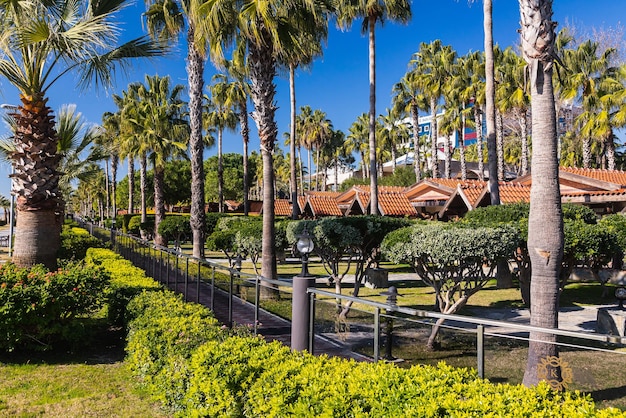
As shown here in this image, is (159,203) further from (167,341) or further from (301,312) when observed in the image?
(301,312)

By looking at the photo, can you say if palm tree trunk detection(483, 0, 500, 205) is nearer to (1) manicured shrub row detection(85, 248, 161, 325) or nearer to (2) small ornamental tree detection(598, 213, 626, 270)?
(2) small ornamental tree detection(598, 213, 626, 270)

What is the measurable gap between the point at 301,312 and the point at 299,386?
168 centimetres

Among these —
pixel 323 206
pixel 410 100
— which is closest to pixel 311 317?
pixel 323 206

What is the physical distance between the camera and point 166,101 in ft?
97.1

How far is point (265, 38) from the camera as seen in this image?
43.7ft

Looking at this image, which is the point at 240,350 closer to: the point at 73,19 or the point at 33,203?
the point at 33,203

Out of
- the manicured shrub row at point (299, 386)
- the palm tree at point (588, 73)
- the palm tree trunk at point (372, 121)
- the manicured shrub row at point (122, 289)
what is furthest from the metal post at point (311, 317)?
the palm tree at point (588, 73)

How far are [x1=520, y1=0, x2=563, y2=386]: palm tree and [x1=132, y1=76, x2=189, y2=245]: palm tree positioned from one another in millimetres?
22943

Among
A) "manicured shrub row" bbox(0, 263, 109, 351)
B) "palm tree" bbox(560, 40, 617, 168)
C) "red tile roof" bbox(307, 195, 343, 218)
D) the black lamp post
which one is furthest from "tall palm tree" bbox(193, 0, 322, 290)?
"palm tree" bbox(560, 40, 617, 168)

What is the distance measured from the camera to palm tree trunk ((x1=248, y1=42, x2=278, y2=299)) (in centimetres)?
1377

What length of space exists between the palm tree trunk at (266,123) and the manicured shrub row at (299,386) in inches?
323

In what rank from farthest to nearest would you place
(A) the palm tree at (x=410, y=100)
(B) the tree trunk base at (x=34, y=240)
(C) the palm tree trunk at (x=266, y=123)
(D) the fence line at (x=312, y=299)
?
(A) the palm tree at (x=410, y=100), (C) the palm tree trunk at (x=266, y=123), (B) the tree trunk base at (x=34, y=240), (D) the fence line at (x=312, y=299)

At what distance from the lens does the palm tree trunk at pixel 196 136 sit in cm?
1914

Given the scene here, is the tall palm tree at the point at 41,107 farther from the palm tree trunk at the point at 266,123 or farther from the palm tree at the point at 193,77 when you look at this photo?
the palm tree at the point at 193,77
